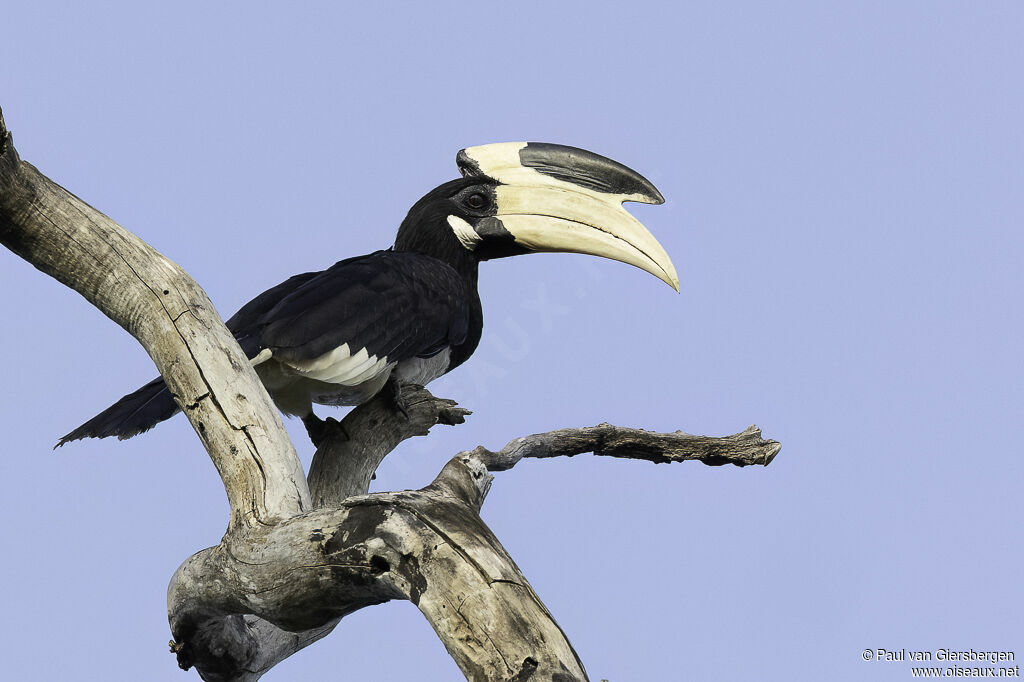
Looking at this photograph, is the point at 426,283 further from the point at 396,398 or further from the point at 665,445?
the point at 665,445

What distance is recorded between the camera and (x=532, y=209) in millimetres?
4305

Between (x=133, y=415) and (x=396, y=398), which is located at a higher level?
(x=396, y=398)

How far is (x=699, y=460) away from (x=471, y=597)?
1.63 meters

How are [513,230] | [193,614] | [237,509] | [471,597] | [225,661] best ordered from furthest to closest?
[513,230]
[225,661]
[193,614]
[237,509]
[471,597]

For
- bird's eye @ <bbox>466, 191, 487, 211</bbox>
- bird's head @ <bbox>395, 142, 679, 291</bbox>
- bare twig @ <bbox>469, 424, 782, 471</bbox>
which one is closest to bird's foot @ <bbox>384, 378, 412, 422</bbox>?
bare twig @ <bbox>469, 424, 782, 471</bbox>

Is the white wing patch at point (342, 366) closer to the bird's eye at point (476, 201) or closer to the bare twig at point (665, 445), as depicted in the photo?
the bare twig at point (665, 445)

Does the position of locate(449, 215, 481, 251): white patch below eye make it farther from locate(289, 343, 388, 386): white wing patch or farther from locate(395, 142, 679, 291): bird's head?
locate(289, 343, 388, 386): white wing patch

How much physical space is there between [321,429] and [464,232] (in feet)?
3.31

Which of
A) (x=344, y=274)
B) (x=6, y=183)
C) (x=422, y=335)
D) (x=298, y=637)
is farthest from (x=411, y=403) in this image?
(x=6, y=183)

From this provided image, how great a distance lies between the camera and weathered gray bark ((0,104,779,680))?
7.54 ft

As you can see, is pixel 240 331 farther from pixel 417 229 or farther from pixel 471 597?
pixel 471 597

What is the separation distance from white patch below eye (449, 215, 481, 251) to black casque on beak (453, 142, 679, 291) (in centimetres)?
2

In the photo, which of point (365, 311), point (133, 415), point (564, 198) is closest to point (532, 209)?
point (564, 198)

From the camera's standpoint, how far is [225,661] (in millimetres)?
3262
